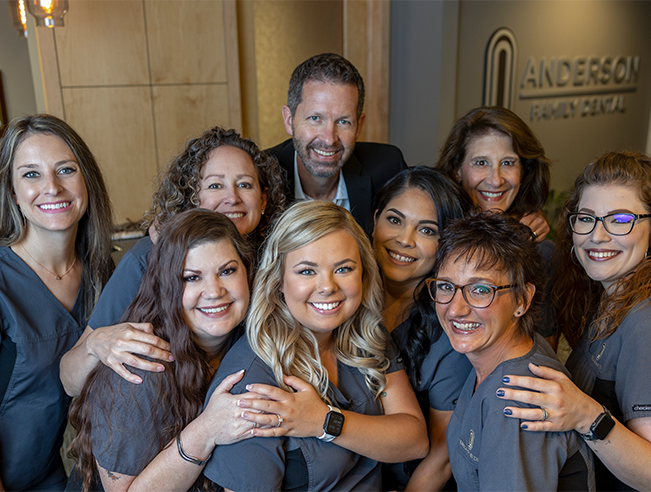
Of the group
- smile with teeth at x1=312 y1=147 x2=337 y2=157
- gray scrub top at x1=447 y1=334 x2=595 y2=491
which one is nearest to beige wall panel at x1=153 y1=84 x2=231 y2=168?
smile with teeth at x1=312 y1=147 x2=337 y2=157

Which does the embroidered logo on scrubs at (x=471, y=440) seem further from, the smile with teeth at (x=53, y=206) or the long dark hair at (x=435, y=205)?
the smile with teeth at (x=53, y=206)

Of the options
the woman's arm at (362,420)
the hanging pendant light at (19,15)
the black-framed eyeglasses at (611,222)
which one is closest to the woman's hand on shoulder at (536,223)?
the black-framed eyeglasses at (611,222)

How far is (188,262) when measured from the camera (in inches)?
70.5

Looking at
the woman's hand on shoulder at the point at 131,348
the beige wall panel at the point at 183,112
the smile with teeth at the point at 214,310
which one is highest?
the beige wall panel at the point at 183,112

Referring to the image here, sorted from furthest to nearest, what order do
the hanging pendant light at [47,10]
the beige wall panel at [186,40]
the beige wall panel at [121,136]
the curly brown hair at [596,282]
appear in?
the beige wall panel at [186,40], the beige wall panel at [121,136], the hanging pendant light at [47,10], the curly brown hair at [596,282]

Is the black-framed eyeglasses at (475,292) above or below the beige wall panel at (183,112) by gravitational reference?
below

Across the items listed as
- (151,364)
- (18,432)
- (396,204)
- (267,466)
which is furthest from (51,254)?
(396,204)

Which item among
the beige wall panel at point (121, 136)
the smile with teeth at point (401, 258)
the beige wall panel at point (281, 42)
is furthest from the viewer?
the beige wall panel at point (281, 42)

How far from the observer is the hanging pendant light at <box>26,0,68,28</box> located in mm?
3510

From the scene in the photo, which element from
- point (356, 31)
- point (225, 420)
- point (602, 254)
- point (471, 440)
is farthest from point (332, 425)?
point (356, 31)

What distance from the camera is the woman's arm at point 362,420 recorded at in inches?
62.8

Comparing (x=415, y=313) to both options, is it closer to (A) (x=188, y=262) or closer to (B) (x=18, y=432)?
(A) (x=188, y=262)

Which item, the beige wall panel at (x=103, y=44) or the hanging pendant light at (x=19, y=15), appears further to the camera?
the beige wall panel at (x=103, y=44)

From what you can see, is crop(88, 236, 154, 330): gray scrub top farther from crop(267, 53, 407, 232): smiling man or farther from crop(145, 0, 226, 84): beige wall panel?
crop(145, 0, 226, 84): beige wall panel
